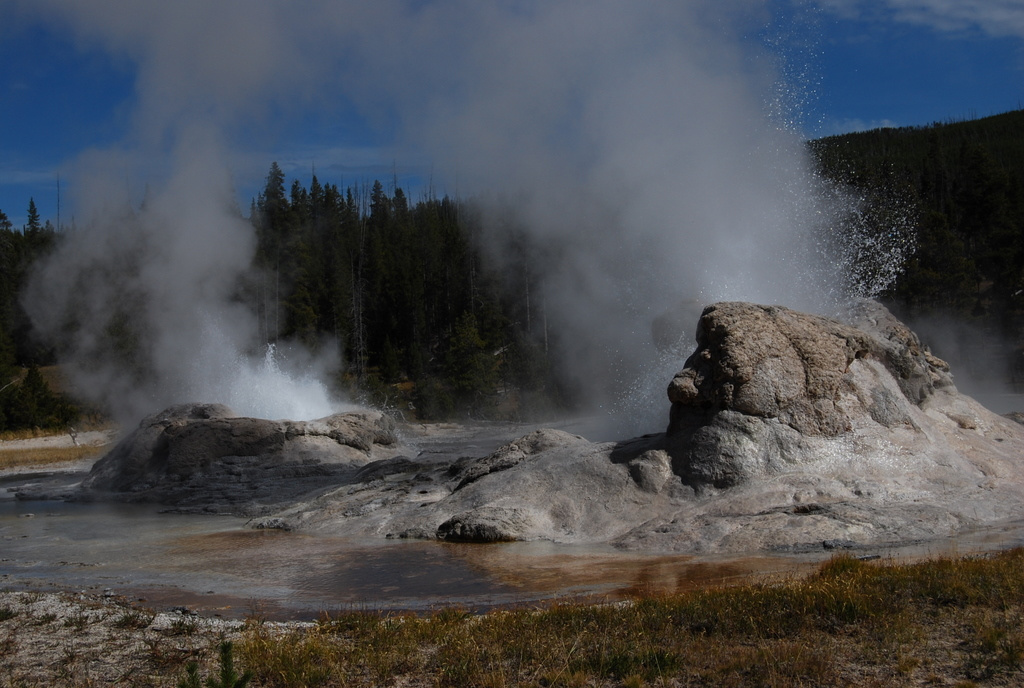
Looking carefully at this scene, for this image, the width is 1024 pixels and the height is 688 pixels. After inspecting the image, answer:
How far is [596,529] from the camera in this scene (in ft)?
29.1

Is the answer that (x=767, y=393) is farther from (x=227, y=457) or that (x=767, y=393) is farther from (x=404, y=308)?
(x=404, y=308)

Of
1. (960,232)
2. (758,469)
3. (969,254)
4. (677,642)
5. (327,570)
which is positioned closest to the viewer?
(677,642)

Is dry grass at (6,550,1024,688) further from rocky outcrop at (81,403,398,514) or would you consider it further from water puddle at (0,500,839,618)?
rocky outcrop at (81,403,398,514)

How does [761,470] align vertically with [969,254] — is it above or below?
below

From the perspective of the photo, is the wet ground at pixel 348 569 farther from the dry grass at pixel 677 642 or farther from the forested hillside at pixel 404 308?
the forested hillside at pixel 404 308

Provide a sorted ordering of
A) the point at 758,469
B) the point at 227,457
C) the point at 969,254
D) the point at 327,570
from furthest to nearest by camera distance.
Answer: the point at 969,254
the point at 227,457
the point at 758,469
the point at 327,570

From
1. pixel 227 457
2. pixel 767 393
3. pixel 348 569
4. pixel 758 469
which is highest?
Answer: pixel 767 393

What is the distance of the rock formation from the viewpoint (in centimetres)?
815

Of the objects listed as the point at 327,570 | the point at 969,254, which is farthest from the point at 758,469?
the point at 969,254

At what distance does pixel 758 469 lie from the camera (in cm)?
890

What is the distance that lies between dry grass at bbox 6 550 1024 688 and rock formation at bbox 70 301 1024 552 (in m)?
2.59

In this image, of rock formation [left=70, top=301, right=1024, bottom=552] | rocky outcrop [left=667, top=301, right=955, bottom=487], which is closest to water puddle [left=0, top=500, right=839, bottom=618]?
rock formation [left=70, top=301, right=1024, bottom=552]

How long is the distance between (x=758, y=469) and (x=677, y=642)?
15.7 ft

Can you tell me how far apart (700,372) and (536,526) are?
8.31ft
